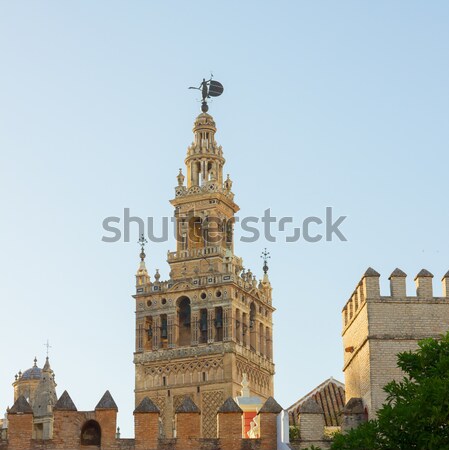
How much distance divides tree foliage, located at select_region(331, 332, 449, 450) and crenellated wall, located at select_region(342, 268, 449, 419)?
5.49m

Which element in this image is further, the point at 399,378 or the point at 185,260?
the point at 185,260

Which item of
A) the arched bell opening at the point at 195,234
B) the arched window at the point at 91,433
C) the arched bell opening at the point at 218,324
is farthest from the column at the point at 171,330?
the arched window at the point at 91,433

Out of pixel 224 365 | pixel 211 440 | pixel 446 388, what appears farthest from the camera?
pixel 224 365

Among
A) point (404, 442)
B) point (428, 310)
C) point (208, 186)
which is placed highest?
point (208, 186)

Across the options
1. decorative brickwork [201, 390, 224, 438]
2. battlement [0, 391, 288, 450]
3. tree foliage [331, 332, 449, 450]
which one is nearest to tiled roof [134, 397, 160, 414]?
battlement [0, 391, 288, 450]

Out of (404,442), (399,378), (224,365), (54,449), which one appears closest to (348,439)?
(404,442)

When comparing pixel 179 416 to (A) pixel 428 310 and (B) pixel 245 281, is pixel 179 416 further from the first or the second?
(B) pixel 245 281

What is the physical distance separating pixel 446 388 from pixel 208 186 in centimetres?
5371

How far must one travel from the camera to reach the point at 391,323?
34.8m

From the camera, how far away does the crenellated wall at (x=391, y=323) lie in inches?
1348

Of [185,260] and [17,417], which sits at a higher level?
[185,260]

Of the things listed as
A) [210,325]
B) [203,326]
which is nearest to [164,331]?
[203,326]

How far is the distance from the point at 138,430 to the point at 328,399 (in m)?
Answer: 17.7

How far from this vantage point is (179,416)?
33844mm
